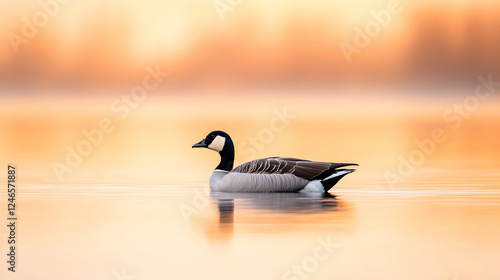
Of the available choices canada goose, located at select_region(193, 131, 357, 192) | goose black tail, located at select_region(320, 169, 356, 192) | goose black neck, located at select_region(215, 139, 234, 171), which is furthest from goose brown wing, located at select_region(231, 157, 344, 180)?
goose black neck, located at select_region(215, 139, 234, 171)

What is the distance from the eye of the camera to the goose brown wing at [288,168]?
18.4 m

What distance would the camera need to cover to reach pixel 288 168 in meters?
18.5

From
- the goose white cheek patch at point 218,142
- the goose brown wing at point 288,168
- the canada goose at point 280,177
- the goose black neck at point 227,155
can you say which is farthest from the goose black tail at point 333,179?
the goose white cheek patch at point 218,142

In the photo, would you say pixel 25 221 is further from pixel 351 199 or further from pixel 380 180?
pixel 380 180

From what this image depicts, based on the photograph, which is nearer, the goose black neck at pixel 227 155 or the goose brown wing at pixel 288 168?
the goose brown wing at pixel 288 168

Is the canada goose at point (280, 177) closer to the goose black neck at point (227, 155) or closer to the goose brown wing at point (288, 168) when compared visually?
the goose brown wing at point (288, 168)

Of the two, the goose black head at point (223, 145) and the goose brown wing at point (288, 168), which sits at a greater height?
the goose black head at point (223, 145)

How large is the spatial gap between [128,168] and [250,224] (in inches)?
494

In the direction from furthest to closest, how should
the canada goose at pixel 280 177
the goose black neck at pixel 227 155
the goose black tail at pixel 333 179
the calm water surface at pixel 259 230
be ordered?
the goose black neck at pixel 227 155
the canada goose at pixel 280 177
the goose black tail at pixel 333 179
the calm water surface at pixel 259 230

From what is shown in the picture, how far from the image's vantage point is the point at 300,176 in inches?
727

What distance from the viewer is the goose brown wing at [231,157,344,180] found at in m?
18.4

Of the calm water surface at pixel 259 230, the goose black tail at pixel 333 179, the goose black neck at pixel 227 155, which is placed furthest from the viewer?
the goose black neck at pixel 227 155

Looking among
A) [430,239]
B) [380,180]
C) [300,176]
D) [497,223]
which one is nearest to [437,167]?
[380,180]

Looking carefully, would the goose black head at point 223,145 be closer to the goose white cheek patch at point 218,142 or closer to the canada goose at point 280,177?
the goose white cheek patch at point 218,142
